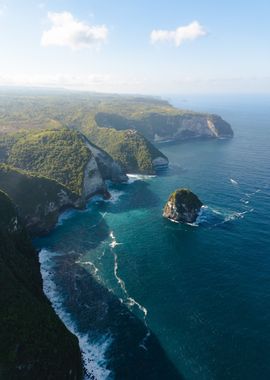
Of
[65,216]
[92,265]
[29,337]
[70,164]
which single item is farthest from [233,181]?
[29,337]

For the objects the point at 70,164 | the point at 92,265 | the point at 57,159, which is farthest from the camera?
the point at 57,159

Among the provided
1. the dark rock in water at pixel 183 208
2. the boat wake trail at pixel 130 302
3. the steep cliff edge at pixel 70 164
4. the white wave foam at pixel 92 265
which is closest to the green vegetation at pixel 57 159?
the steep cliff edge at pixel 70 164

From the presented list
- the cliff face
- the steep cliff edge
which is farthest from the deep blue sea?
the steep cliff edge

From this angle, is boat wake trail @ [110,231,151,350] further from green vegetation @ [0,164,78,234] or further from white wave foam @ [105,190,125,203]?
white wave foam @ [105,190,125,203]

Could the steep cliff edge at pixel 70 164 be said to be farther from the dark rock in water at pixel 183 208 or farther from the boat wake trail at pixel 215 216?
the boat wake trail at pixel 215 216

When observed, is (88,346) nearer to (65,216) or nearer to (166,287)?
(166,287)

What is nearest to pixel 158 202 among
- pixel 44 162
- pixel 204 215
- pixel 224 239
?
pixel 204 215

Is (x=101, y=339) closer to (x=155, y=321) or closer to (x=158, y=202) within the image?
(x=155, y=321)

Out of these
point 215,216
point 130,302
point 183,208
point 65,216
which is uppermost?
point 183,208
